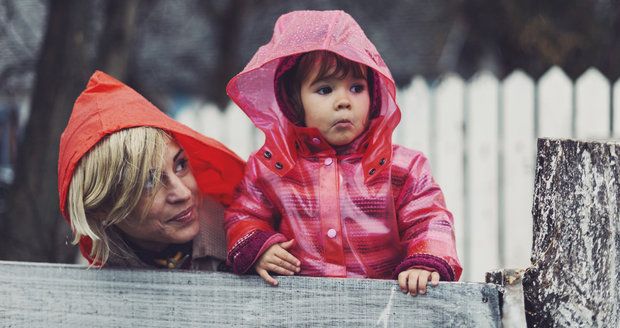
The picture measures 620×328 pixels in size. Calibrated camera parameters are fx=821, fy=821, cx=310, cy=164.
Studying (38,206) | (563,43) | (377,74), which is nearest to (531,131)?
(38,206)

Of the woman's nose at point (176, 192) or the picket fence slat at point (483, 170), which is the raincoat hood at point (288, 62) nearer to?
the woman's nose at point (176, 192)

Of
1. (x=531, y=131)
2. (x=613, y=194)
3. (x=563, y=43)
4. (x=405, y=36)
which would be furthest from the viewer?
(x=405, y=36)

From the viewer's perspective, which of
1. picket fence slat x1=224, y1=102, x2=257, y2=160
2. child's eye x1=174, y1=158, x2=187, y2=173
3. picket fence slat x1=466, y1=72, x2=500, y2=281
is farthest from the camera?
picket fence slat x1=224, y1=102, x2=257, y2=160

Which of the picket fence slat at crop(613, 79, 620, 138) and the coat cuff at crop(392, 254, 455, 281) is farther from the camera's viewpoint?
the picket fence slat at crop(613, 79, 620, 138)

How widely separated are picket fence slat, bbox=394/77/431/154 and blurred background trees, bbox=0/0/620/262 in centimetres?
193

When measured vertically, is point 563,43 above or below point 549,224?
above

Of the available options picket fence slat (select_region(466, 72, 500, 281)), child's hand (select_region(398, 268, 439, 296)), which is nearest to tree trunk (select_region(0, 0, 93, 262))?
picket fence slat (select_region(466, 72, 500, 281))

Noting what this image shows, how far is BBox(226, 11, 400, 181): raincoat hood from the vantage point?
2051 millimetres

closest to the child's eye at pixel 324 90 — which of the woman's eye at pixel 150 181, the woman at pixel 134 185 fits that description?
the woman at pixel 134 185

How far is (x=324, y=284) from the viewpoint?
1.82 meters

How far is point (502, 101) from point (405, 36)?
12.5 m

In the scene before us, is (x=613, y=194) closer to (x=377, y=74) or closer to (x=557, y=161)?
(x=557, y=161)

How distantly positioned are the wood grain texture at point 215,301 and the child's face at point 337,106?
16.7 inches

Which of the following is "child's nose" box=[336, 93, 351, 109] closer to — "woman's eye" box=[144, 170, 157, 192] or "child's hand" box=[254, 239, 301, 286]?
"child's hand" box=[254, 239, 301, 286]
